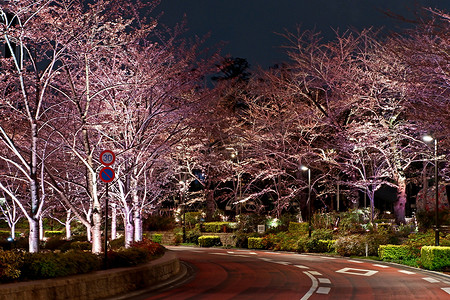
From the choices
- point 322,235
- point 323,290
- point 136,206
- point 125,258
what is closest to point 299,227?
point 322,235

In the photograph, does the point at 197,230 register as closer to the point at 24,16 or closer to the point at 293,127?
the point at 293,127

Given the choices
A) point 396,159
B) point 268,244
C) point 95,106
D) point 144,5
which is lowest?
point 268,244

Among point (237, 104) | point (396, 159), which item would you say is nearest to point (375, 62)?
point (396, 159)

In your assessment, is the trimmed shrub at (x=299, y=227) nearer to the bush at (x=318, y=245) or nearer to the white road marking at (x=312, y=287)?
the bush at (x=318, y=245)

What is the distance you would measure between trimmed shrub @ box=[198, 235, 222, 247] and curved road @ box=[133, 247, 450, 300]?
15324 mm

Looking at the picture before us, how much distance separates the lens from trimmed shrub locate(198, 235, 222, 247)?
3878 centimetres

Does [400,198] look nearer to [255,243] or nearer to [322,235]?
[322,235]

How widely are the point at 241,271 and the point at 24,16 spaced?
1204 centimetres

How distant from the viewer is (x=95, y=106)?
76.0 feet

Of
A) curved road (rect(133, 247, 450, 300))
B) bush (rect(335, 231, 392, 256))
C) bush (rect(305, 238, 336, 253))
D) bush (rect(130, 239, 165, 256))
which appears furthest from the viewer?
bush (rect(305, 238, 336, 253))

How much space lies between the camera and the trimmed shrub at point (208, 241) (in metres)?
38.8

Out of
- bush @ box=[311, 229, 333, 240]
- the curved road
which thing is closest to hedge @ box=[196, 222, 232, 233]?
bush @ box=[311, 229, 333, 240]

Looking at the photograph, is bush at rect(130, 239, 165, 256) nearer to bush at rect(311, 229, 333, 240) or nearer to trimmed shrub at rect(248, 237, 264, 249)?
bush at rect(311, 229, 333, 240)

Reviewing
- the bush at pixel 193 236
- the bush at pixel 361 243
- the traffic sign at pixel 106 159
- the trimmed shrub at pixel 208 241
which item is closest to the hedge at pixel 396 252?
the bush at pixel 361 243
